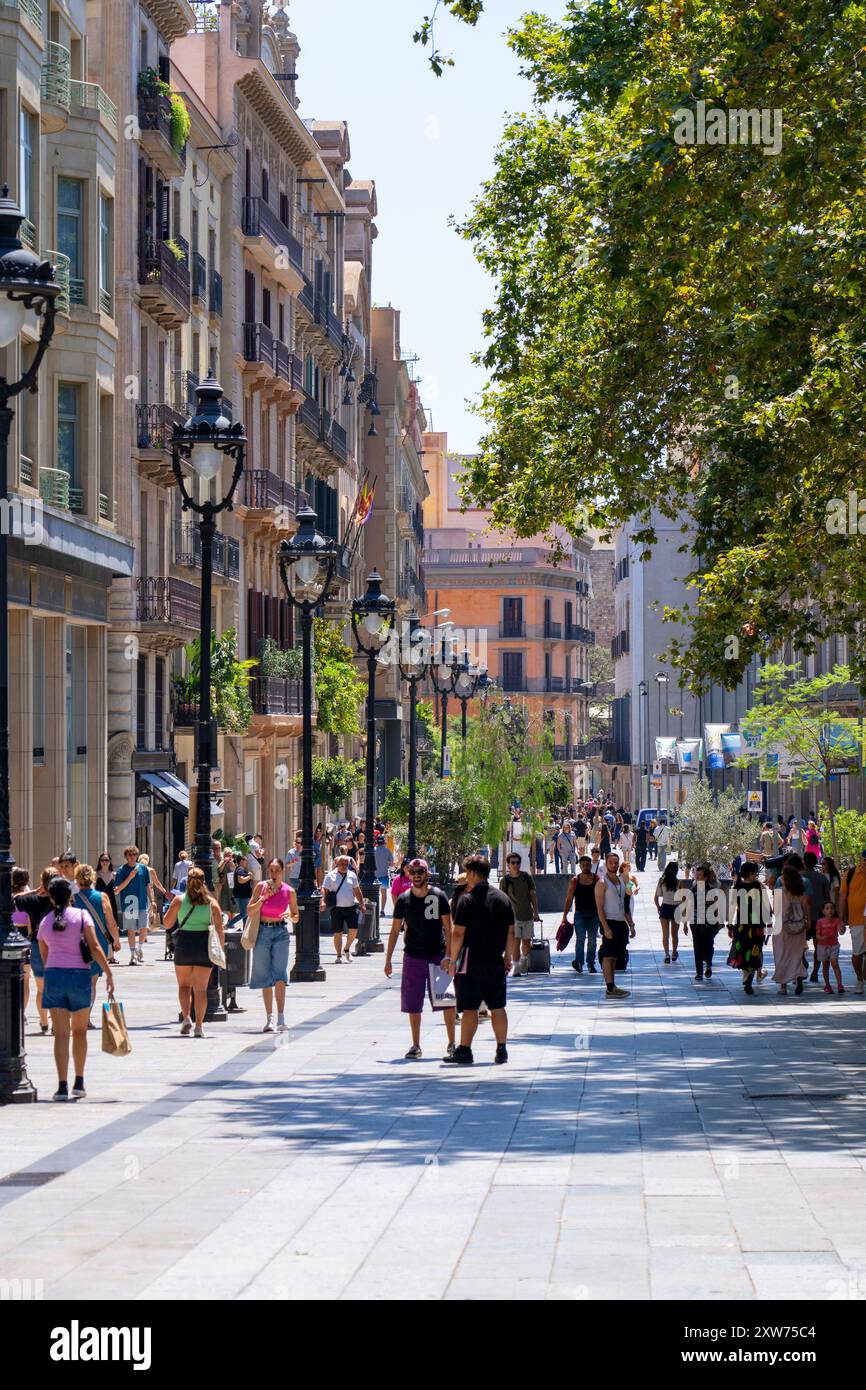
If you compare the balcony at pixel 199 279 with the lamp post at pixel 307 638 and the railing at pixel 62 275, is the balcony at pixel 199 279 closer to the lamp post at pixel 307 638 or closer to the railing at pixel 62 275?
the railing at pixel 62 275

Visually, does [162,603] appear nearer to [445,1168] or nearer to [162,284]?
[162,284]

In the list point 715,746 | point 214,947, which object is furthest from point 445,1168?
point 715,746

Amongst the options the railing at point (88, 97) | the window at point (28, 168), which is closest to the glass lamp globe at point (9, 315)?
the window at point (28, 168)

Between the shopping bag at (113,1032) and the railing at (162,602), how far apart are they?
83.8 feet

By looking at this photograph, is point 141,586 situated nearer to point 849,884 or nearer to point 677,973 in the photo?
point 677,973

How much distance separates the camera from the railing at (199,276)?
155 feet

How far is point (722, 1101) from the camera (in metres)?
15.1

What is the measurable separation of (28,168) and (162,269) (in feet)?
35.9

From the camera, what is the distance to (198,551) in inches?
1836

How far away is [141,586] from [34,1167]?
99.8 ft

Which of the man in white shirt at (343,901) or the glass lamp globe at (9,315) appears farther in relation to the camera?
the man in white shirt at (343,901)

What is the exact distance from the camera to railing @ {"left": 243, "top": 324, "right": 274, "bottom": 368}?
175 ft

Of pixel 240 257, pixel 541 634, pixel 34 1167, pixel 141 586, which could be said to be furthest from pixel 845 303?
pixel 541 634

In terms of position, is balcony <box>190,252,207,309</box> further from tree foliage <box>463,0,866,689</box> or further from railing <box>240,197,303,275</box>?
tree foliage <box>463,0,866,689</box>
